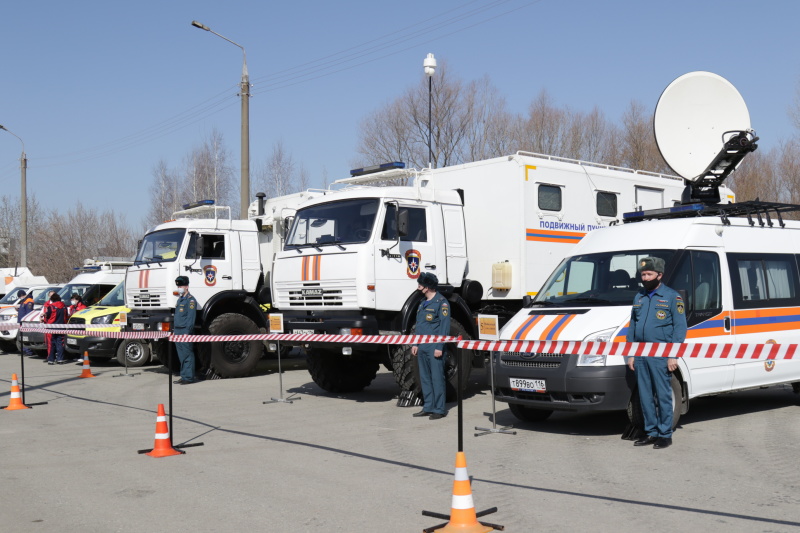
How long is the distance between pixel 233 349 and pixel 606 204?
7.60m

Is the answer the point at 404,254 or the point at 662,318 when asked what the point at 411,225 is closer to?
the point at 404,254

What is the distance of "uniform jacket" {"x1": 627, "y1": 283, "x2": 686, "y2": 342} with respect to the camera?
27.1 feet

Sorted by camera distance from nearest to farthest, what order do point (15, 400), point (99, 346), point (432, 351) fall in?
point (432, 351) < point (15, 400) < point (99, 346)

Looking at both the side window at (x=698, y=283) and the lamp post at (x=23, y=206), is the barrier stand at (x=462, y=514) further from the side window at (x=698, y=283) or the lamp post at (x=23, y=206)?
the lamp post at (x=23, y=206)

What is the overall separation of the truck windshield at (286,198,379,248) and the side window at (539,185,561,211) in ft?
8.36

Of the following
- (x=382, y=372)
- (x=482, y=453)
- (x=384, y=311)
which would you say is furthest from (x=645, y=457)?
Answer: (x=382, y=372)

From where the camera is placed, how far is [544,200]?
41.2 feet

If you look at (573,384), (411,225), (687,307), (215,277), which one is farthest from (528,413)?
(215,277)

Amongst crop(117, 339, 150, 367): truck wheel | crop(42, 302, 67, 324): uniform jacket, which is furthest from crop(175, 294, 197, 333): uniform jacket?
crop(42, 302, 67, 324): uniform jacket

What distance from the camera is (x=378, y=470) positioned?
7602 mm

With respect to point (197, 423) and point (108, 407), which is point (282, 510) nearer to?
point (197, 423)

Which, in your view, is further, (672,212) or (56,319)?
(56,319)

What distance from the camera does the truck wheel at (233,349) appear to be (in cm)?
1593

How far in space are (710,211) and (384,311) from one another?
14.8 ft
